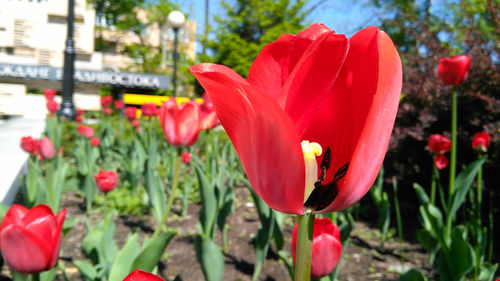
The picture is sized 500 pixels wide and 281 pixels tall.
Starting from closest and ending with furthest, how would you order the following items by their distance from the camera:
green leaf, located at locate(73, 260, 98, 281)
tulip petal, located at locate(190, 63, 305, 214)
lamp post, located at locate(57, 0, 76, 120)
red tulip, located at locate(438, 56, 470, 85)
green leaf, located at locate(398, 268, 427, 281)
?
tulip petal, located at locate(190, 63, 305, 214) < green leaf, located at locate(398, 268, 427, 281) < green leaf, located at locate(73, 260, 98, 281) < red tulip, located at locate(438, 56, 470, 85) < lamp post, located at locate(57, 0, 76, 120)

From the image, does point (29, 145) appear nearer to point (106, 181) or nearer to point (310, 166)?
point (106, 181)

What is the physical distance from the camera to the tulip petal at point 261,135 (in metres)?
0.32

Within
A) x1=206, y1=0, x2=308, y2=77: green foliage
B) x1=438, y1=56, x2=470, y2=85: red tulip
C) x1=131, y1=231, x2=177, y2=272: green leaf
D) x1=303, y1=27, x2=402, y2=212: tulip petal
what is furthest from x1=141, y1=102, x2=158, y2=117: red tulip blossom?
x1=206, y1=0, x2=308, y2=77: green foliage

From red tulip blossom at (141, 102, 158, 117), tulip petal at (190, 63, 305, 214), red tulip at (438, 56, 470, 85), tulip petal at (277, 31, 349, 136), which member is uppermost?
red tulip at (438, 56, 470, 85)

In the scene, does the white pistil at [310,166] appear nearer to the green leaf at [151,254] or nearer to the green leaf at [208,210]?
the green leaf at [151,254]

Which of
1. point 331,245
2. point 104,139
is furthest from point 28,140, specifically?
point 331,245

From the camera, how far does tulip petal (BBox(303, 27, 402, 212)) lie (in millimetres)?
339

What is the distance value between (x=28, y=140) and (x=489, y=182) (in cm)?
290

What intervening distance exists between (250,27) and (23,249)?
20.1 m

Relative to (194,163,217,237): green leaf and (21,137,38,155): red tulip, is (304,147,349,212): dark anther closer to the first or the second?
(194,163,217,237): green leaf

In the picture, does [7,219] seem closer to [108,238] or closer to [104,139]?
[108,238]

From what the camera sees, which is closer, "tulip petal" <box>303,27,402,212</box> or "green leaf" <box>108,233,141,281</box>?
"tulip petal" <box>303,27,402,212</box>

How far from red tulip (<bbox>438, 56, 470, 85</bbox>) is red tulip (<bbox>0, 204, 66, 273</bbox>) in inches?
63.8

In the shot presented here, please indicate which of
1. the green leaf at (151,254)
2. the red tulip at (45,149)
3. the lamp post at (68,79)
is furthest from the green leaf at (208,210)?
the lamp post at (68,79)
